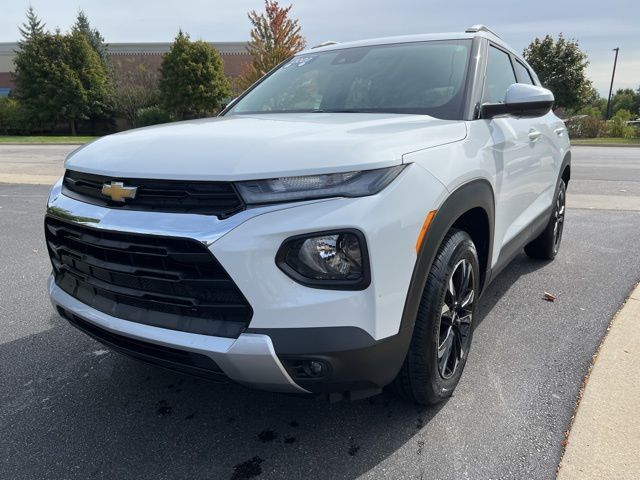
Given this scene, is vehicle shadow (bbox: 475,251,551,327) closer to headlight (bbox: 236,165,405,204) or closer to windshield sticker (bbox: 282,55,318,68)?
headlight (bbox: 236,165,405,204)

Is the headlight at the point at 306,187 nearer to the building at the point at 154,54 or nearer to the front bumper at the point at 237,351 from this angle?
the front bumper at the point at 237,351

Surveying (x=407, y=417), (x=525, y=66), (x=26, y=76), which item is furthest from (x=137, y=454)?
(x=26, y=76)

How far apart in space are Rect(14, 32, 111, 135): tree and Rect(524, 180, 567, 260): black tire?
38.2 m

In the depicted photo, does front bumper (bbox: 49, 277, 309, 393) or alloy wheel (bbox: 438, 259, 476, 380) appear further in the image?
alloy wheel (bbox: 438, 259, 476, 380)

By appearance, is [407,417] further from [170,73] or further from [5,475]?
[170,73]

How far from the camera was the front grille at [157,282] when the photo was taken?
1777 millimetres

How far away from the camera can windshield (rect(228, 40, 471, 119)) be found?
2.71 m

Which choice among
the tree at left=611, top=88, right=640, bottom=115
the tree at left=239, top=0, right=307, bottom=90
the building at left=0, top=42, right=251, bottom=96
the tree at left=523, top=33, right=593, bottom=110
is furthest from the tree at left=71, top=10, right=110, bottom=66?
the tree at left=611, top=88, right=640, bottom=115

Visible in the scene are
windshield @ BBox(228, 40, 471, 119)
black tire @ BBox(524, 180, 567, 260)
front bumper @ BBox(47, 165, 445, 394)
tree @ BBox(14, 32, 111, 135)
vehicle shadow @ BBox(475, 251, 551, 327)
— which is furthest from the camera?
tree @ BBox(14, 32, 111, 135)

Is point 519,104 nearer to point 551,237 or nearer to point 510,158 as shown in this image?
point 510,158

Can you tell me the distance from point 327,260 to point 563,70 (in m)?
40.3

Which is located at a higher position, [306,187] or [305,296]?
[306,187]

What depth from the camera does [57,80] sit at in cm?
3584

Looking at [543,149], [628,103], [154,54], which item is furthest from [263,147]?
[628,103]
